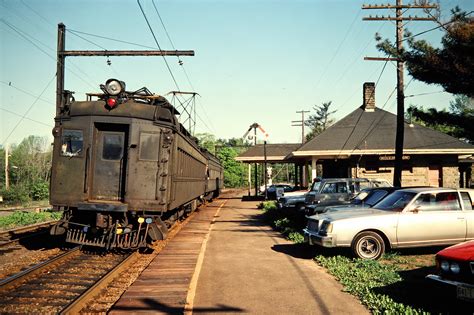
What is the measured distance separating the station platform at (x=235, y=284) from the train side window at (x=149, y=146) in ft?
8.05

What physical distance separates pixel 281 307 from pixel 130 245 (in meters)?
4.90

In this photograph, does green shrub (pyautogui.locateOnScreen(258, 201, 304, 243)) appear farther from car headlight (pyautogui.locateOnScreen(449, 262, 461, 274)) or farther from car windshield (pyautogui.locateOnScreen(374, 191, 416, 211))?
car headlight (pyautogui.locateOnScreen(449, 262, 461, 274))

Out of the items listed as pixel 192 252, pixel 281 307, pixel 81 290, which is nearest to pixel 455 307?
pixel 281 307

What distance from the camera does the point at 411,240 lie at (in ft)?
28.6

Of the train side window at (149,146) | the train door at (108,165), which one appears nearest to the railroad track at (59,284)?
the train door at (108,165)

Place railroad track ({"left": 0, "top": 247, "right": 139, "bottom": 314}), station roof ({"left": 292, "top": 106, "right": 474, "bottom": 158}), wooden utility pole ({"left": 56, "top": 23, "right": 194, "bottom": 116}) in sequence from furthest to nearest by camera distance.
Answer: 1. station roof ({"left": 292, "top": 106, "right": 474, "bottom": 158})
2. wooden utility pole ({"left": 56, "top": 23, "right": 194, "bottom": 116})
3. railroad track ({"left": 0, "top": 247, "right": 139, "bottom": 314})

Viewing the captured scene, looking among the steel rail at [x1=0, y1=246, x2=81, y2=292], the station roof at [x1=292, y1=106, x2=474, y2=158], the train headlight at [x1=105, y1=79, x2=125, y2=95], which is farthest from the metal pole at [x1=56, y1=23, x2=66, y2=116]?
the station roof at [x1=292, y1=106, x2=474, y2=158]

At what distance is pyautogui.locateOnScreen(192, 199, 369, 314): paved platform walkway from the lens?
5719 millimetres

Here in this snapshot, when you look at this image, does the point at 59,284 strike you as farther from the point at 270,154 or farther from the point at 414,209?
the point at 270,154

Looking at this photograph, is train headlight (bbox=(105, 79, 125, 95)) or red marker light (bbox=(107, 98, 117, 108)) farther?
train headlight (bbox=(105, 79, 125, 95))

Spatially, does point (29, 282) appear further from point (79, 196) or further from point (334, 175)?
point (334, 175)

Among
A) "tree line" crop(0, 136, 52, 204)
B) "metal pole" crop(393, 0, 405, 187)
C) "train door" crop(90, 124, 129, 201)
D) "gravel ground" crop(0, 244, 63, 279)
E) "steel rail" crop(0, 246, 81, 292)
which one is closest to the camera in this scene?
"steel rail" crop(0, 246, 81, 292)

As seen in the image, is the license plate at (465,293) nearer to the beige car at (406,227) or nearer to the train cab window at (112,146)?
the beige car at (406,227)

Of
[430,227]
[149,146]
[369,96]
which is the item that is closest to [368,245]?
[430,227]
